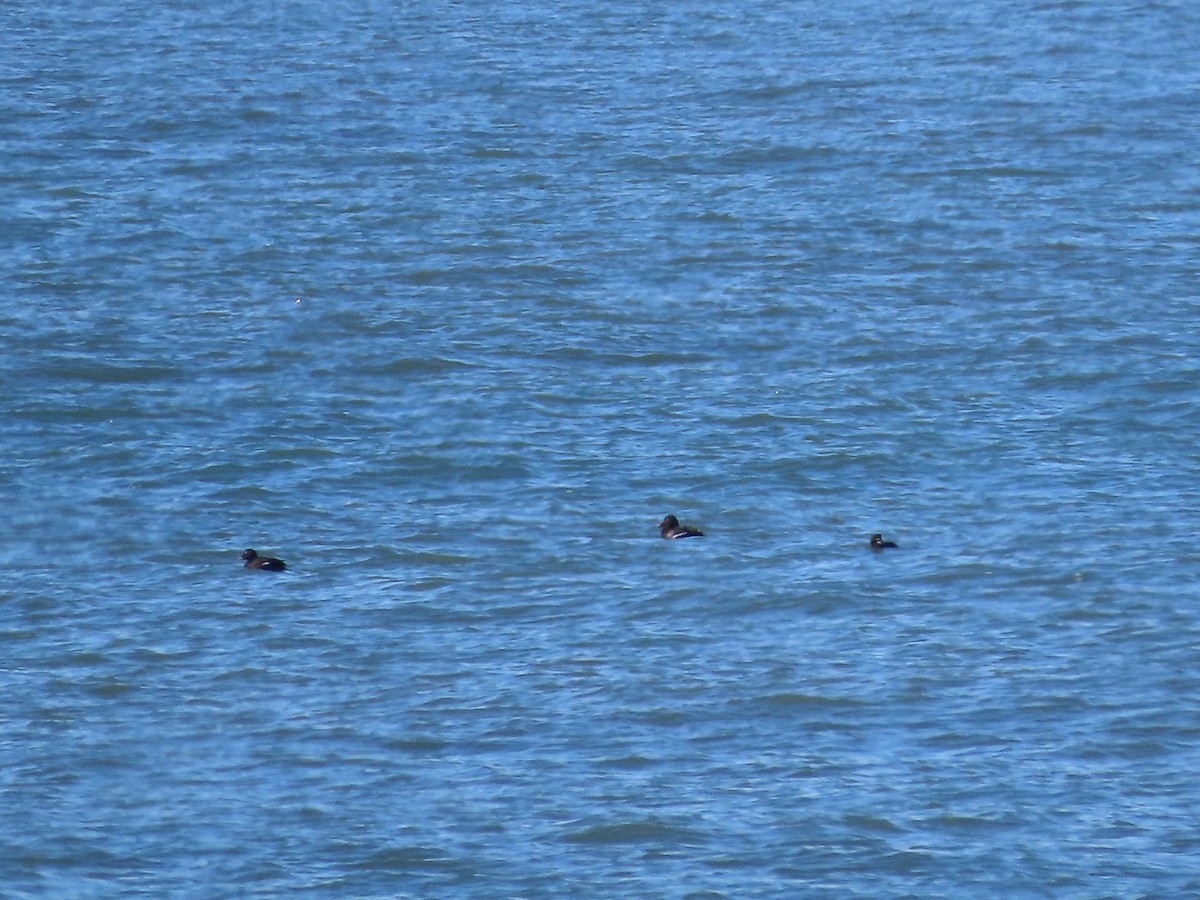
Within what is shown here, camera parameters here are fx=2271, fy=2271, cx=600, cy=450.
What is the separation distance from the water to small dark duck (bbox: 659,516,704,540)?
0.25 metres

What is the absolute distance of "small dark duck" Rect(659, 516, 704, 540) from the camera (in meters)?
19.4

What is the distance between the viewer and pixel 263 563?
1889 centimetres

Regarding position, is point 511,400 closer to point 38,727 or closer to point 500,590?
point 500,590

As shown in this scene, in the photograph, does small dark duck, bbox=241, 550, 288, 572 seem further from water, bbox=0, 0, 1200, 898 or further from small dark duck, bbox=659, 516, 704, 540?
small dark duck, bbox=659, 516, 704, 540

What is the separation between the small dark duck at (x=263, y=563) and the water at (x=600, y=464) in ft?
0.84

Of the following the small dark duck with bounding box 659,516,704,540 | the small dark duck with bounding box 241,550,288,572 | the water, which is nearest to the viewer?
the water

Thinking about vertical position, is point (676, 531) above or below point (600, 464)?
→ above

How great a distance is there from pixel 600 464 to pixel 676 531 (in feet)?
6.86

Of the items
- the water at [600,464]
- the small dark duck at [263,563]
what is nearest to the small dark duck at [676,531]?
the water at [600,464]

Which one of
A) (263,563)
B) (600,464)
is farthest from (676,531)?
(263,563)

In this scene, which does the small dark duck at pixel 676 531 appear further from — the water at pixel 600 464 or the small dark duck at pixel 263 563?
the small dark duck at pixel 263 563

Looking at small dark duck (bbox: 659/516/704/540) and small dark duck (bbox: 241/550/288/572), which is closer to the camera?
small dark duck (bbox: 241/550/288/572)

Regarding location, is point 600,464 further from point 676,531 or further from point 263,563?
point 263,563

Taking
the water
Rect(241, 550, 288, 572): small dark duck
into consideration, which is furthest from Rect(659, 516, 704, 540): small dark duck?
Rect(241, 550, 288, 572): small dark duck
